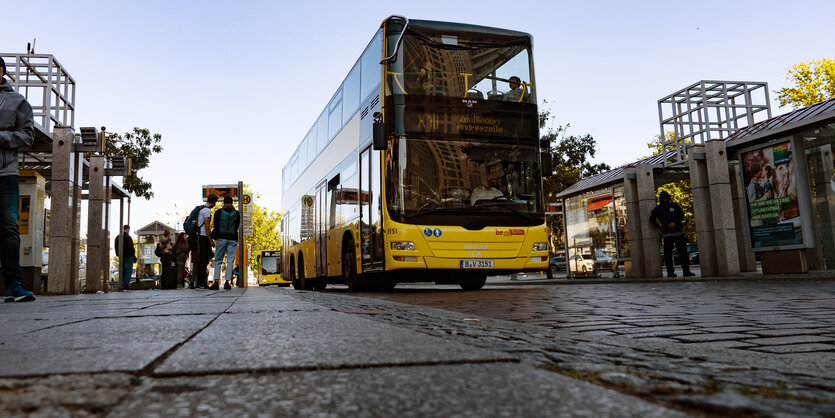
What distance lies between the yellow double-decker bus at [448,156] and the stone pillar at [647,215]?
6.26 m

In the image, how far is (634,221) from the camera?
16812 millimetres

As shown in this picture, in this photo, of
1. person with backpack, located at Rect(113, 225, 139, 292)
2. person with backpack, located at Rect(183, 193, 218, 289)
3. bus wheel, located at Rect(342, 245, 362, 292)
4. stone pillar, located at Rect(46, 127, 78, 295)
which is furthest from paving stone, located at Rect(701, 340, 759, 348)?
person with backpack, located at Rect(113, 225, 139, 292)

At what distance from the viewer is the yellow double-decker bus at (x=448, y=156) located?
10641mm

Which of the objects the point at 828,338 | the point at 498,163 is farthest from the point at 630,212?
the point at 828,338

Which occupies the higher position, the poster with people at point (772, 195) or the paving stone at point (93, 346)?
the poster with people at point (772, 195)

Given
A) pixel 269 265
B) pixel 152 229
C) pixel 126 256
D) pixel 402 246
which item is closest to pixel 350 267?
pixel 402 246

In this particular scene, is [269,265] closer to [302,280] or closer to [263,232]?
[263,232]

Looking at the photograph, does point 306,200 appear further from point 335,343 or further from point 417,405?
point 417,405

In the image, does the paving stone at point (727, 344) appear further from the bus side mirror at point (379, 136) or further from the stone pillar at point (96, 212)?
the stone pillar at point (96, 212)

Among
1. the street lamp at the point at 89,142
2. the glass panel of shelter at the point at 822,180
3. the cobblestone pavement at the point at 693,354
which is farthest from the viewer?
the glass panel of shelter at the point at 822,180

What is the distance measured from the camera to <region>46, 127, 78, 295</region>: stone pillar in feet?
33.2

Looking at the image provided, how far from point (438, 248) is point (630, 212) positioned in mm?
8180

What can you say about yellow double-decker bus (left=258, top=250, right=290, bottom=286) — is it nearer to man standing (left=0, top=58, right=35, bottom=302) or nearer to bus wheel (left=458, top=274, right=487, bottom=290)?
bus wheel (left=458, top=274, right=487, bottom=290)

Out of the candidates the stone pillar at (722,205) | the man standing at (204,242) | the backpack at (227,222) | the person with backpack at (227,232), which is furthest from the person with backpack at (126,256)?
the stone pillar at (722,205)
